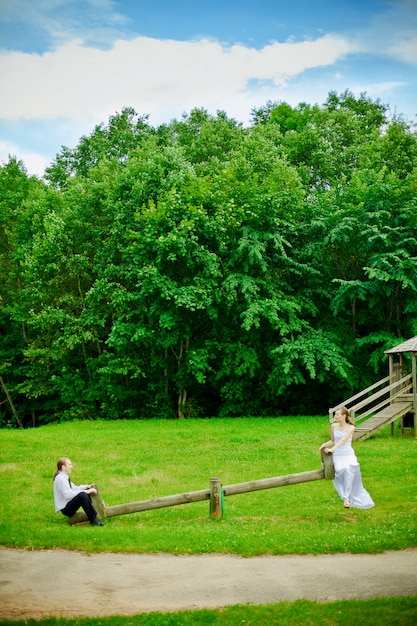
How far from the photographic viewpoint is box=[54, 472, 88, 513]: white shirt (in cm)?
1445

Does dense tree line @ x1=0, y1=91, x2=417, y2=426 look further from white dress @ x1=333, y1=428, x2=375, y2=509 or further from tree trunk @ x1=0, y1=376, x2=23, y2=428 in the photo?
white dress @ x1=333, y1=428, x2=375, y2=509

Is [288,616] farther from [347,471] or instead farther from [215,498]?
[347,471]

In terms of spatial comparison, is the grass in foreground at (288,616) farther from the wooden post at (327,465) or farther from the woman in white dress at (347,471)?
the woman in white dress at (347,471)

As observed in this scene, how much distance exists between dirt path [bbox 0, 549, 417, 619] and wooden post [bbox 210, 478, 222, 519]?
7.90 ft

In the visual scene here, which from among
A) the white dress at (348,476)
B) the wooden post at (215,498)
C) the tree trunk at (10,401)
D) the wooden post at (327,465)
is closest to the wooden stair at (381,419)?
the white dress at (348,476)

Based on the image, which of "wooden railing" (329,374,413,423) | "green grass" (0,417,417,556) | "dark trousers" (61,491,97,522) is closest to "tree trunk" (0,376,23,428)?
"green grass" (0,417,417,556)

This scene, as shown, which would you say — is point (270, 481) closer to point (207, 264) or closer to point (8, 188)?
point (207, 264)

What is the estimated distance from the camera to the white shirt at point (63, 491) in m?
14.5

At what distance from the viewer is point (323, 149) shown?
5088 cm

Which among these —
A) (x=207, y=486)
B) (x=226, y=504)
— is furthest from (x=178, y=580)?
(x=207, y=486)

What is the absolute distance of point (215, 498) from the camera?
14.3 m

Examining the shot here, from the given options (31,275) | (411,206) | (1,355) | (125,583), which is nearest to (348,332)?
(411,206)

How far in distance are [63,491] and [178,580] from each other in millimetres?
4884

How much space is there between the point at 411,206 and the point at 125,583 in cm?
3066
